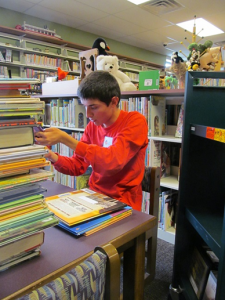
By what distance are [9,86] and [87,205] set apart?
447 mm

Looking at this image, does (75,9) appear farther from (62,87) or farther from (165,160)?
(165,160)

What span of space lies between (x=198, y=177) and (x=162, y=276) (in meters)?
0.81

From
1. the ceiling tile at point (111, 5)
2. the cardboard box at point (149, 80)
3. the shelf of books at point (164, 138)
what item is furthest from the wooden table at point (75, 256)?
the ceiling tile at point (111, 5)

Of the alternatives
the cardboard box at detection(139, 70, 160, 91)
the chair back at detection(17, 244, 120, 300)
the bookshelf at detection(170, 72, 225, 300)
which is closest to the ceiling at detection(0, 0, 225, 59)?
the cardboard box at detection(139, 70, 160, 91)

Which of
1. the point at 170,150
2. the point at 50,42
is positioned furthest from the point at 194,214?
the point at 50,42

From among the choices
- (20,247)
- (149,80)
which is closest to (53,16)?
(149,80)

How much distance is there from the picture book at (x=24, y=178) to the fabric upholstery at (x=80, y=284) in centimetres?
22

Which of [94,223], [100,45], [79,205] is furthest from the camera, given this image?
[100,45]

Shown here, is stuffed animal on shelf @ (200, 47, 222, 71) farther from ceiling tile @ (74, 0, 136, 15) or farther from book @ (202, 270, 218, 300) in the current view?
ceiling tile @ (74, 0, 136, 15)

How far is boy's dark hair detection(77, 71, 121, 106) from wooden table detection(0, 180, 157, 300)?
540mm

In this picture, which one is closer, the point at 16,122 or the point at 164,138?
the point at 16,122

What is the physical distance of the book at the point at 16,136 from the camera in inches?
21.9

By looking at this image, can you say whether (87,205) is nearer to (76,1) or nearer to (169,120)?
(169,120)

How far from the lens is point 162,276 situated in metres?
1.51
